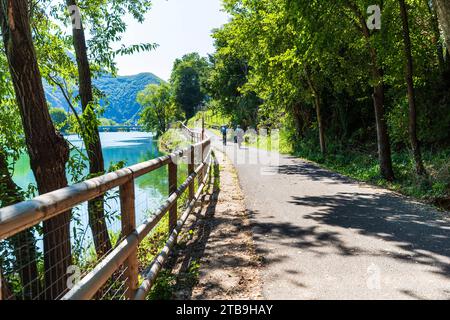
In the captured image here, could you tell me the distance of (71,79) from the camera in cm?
920

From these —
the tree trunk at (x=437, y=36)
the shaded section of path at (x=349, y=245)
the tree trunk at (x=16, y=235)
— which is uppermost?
the tree trunk at (x=437, y=36)

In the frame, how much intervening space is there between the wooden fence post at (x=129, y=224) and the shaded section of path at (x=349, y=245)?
1.38 meters

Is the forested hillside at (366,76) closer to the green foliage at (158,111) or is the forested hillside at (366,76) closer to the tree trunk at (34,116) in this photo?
the tree trunk at (34,116)

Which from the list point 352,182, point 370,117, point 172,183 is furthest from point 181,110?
point 172,183

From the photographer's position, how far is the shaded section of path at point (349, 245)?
427 cm

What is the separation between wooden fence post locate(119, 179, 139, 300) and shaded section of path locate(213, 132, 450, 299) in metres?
1.38

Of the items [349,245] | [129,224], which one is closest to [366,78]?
[349,245]

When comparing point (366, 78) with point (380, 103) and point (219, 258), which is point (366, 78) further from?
point (219, 258)

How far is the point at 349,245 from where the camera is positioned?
5.82 metres

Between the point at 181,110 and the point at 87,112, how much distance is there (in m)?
87.6

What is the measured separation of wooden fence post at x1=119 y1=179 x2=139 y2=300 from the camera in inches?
141

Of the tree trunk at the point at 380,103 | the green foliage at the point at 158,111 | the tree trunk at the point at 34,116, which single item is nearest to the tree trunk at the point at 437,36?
the tree trunk at the point at 380,103

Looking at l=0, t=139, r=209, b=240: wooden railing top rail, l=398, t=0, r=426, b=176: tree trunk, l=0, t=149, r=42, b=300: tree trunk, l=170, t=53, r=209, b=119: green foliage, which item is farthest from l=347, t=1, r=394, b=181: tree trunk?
l=170, t=53, r=209, b=119: green foliage
